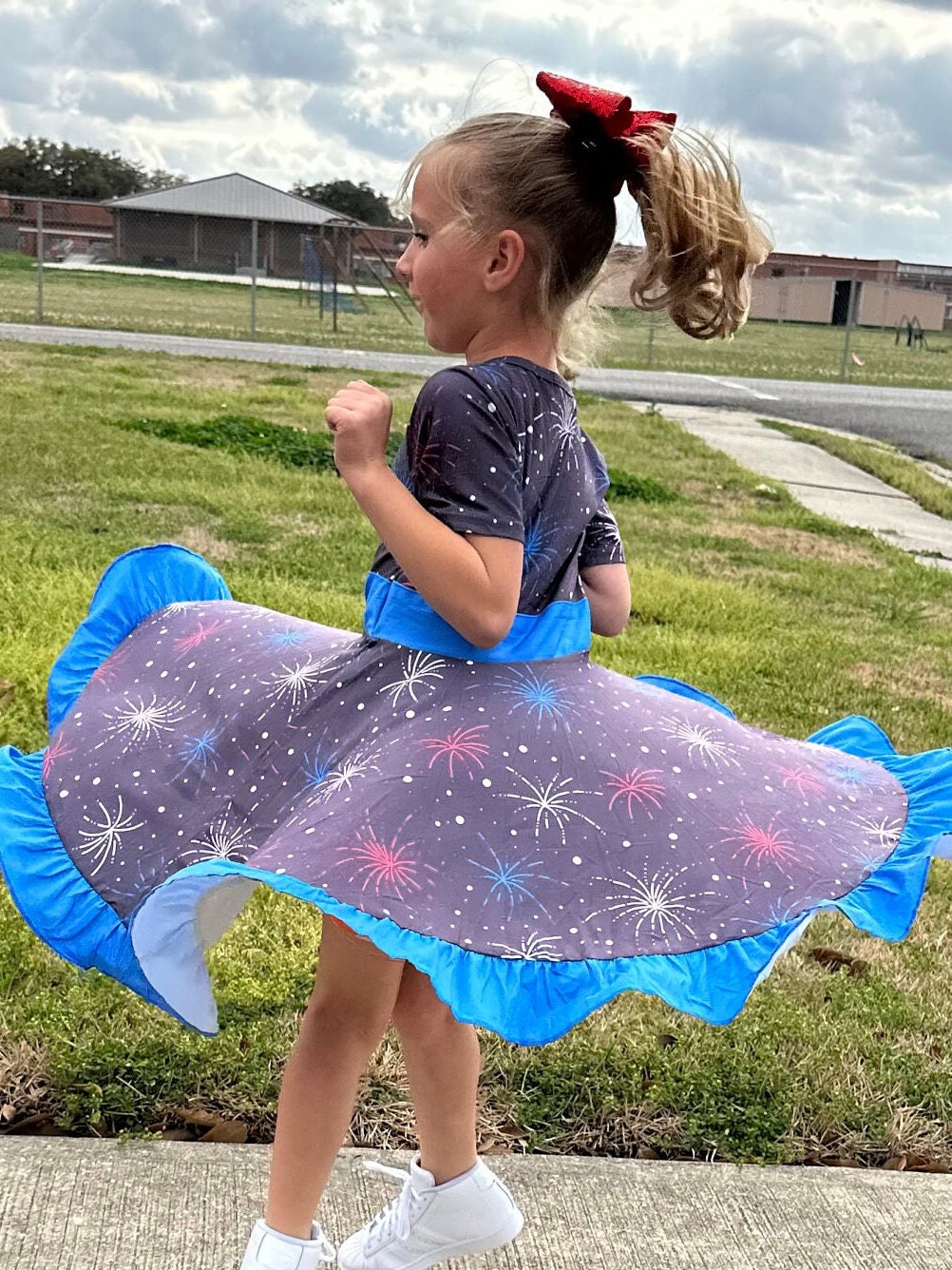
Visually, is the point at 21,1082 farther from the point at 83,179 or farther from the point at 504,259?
the point at 83,179

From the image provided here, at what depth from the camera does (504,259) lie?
6.09 feet

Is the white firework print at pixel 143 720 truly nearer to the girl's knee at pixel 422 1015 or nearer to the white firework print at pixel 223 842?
the white firework print at pixel 223 842

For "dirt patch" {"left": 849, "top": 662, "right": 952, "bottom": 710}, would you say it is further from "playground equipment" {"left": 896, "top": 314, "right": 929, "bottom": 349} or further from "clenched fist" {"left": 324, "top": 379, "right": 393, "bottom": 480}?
"playground equipment" {"left": 896, "top": 314, "right": 929, "bottom": 349}

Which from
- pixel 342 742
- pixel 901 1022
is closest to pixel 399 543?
pixel 342 742

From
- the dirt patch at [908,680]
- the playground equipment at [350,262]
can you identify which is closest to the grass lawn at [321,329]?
the playground equipment at [350,262]

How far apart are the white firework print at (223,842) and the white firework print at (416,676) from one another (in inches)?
10.0

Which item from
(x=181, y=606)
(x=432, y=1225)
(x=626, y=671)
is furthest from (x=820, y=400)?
(x=432, y=1225)

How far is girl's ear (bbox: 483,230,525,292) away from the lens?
1.85 metres

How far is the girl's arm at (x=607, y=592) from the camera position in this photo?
2.12 metres

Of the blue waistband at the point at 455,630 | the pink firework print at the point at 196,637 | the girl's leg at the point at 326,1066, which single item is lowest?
the girl's leg at the point at 326,1066

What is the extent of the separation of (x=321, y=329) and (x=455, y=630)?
70.3 feet

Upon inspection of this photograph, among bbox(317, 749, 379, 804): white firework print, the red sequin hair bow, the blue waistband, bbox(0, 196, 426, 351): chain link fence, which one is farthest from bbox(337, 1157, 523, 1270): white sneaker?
bbox(0, 196, 426, 351): chain link fence

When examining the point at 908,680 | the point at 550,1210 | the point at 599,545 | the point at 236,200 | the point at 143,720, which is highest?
the point at 236,200

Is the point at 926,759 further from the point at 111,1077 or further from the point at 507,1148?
the point at 111,1077
